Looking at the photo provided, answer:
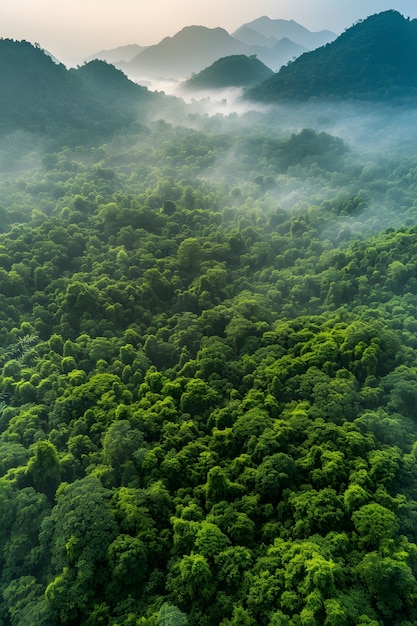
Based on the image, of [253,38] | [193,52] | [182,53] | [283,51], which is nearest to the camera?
[182,53]

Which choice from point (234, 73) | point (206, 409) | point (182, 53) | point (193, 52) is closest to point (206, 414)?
point (206, 409)

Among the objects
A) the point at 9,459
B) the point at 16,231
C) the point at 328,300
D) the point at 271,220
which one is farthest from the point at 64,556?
the point at 271,220

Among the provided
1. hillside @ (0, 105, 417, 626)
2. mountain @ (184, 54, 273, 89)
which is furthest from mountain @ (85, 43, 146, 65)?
hillside @ (0, 105, 417, 626)

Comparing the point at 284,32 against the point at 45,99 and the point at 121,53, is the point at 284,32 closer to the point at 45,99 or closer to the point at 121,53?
the point at 121,53

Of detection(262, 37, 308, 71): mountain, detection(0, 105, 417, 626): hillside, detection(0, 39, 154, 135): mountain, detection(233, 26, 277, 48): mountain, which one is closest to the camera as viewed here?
detection(0, 105, 417, 626): hillside

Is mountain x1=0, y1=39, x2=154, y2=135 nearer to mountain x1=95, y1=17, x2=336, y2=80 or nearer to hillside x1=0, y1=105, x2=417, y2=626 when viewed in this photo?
hillside x1=0, y1=105, x2=417, y2=626

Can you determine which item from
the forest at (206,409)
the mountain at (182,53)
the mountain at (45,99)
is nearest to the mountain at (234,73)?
the mountain at (182,53)

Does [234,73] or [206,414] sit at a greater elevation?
[234,73]
